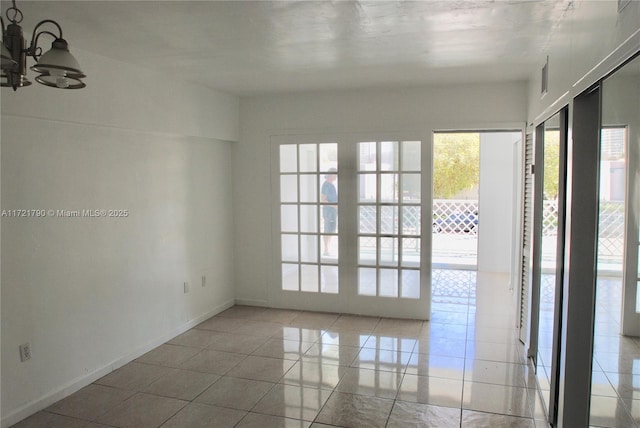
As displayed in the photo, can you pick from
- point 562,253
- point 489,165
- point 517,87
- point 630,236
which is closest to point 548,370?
point 562,253

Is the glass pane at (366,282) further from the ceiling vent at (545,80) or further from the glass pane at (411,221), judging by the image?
the ceiling vent at (545,80)

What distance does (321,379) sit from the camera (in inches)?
142

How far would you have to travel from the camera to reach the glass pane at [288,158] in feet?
17.7

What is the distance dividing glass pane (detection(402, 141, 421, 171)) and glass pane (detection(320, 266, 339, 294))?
1.41 meters

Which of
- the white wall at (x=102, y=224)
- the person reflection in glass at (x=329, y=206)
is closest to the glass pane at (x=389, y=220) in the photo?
the person reflection in glass at (x=329, y=206)

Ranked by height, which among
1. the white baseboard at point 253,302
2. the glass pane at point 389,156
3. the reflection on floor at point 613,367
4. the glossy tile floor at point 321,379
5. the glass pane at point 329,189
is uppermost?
the glass pane at point 389,156

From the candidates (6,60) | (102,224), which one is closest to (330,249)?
(102,224)

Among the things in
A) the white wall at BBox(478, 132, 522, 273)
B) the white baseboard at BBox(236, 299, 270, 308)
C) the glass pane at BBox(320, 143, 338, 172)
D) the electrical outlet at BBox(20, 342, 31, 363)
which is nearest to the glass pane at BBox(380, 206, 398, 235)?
the glass pane at BBox(320, 143, 338, 172)

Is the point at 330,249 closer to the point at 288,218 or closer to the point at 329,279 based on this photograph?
the point at 329,279

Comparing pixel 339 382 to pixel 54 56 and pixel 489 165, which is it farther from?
pixel 489 165

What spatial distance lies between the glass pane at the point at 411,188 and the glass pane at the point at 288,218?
129cm

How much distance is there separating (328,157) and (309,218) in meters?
0.74

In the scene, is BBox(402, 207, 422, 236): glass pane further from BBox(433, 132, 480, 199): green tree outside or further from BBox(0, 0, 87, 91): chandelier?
BBox(433, 132, 480, 199): green tree outside

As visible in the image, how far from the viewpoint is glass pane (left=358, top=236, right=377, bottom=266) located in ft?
17.0
